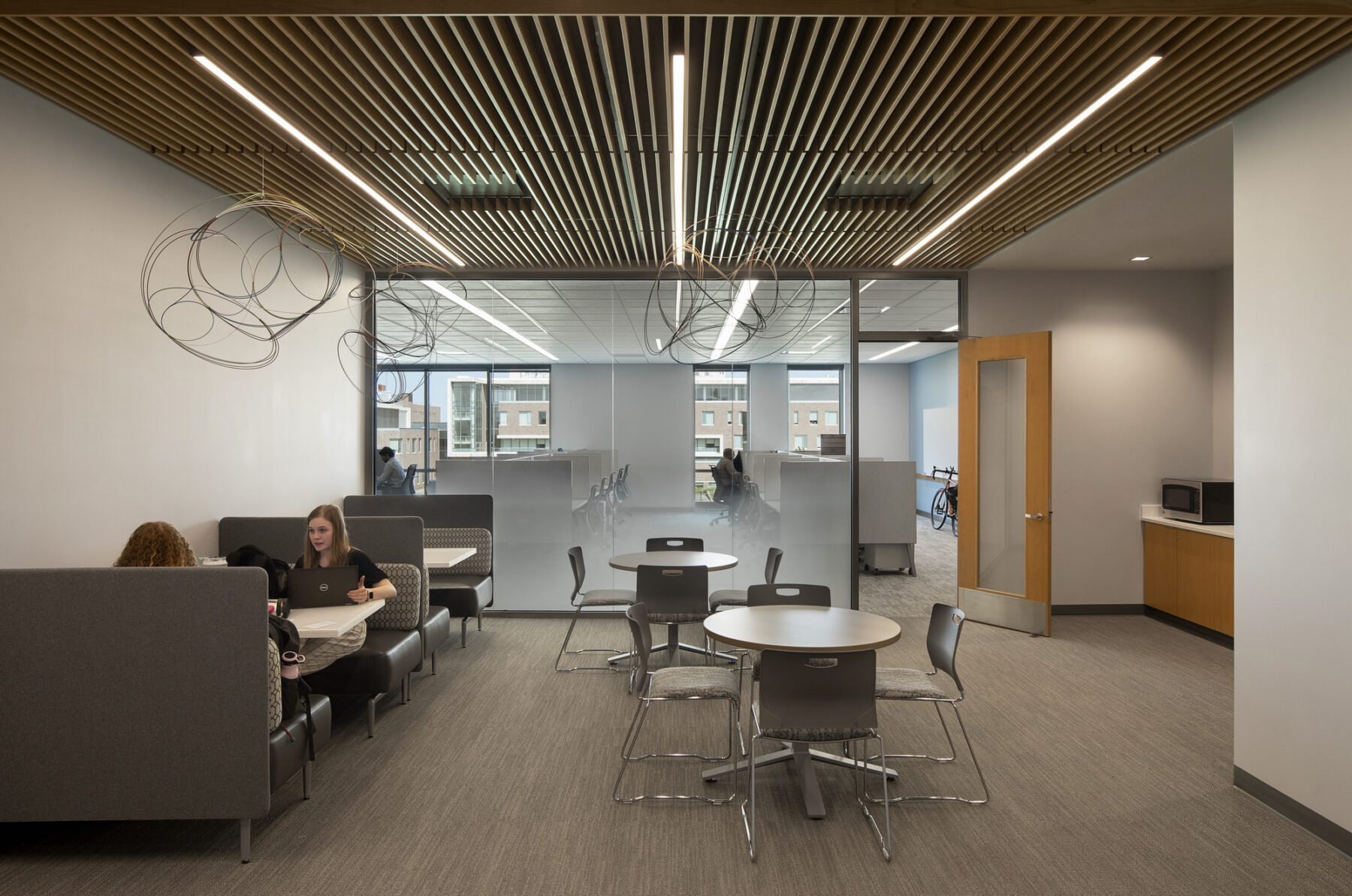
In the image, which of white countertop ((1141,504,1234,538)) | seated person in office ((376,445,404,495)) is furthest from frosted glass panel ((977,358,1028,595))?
seated person in office ((376,445,404,495))

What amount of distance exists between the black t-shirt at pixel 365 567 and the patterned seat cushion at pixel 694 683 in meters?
1.90

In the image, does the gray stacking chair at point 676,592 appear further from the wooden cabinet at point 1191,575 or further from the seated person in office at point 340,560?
the wooden cabinet at point 1191,575

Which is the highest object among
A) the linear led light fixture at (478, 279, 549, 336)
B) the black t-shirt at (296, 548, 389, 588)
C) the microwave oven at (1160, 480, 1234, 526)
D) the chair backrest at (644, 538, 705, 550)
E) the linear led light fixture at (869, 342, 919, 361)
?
the linear led light fixture at (478, 279, 549, 336)

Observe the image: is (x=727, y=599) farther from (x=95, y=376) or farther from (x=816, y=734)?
(x=95, y=376)

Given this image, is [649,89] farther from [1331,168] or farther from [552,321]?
[552,321]

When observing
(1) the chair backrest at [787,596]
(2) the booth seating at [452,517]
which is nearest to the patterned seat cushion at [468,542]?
(2) the booth seating at [452,517]

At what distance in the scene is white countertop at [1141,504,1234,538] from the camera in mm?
6379

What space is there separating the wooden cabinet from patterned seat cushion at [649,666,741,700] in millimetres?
4907

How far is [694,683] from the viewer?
12.7 ft

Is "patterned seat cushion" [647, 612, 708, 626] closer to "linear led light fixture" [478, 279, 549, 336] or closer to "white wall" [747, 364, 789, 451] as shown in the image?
"white wall" [747, 364, 789, 451]

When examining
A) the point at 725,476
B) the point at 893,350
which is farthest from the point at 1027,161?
the point at 893,350

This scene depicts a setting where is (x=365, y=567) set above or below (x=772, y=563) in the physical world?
above

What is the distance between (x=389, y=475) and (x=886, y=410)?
6432mm

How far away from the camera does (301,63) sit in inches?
139
